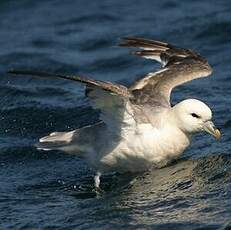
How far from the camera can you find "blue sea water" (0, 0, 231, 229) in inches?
352

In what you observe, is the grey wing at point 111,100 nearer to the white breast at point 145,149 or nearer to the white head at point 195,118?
the white breast at point 145,149

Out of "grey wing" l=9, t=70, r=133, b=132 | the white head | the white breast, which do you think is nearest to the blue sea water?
the white breast

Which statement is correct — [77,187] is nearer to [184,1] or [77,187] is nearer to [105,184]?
[105,184]

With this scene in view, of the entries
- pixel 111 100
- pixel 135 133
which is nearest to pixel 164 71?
pixel 135 133

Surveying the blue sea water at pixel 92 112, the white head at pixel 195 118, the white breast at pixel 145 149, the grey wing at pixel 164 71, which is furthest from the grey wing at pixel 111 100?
the blue sea water at pixel 92 112

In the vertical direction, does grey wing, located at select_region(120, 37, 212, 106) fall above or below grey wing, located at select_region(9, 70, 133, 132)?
below

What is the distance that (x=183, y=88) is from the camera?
1364 cm

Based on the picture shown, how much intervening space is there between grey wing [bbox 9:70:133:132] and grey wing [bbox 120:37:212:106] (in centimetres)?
45

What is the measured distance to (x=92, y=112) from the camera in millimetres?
12609

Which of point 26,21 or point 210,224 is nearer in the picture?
point 210,224

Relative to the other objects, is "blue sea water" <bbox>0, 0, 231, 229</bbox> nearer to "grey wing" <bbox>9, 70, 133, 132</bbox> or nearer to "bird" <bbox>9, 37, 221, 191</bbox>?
"bird" <bbox>9, 37, 221, 191</bbox>

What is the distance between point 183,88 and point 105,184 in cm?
384

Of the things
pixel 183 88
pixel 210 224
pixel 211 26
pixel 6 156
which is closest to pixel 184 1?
pixel 211 26

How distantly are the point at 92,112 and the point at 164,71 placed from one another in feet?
6.45
